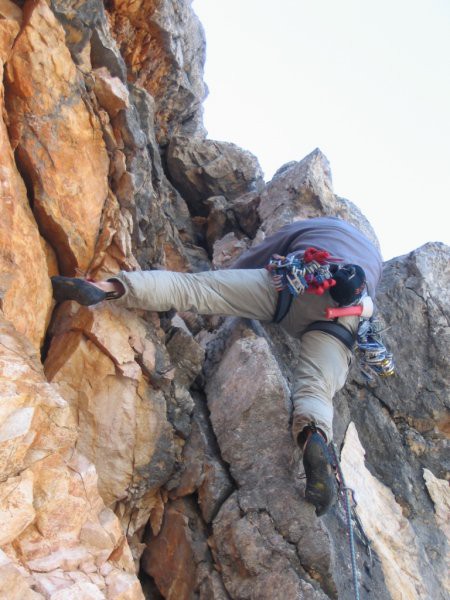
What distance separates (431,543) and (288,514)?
2.28 meters

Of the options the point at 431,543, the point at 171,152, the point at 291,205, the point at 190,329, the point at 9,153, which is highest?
the point at 171,152

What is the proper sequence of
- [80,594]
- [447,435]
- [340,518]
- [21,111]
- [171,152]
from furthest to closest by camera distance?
[171,152]
[447,435]
[340,518]
[21,111]
[80,594]

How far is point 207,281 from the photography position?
20.4 feet

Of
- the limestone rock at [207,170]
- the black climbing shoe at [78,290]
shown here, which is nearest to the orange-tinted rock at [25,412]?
the black climbing shoe at [78,290]

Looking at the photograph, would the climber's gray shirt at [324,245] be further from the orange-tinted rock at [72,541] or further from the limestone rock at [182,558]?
the orange-tinted rock at [72,541]

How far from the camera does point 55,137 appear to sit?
17.6 ft

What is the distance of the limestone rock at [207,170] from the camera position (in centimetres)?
1117

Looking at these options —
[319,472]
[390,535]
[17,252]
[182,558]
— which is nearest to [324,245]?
[319,472]

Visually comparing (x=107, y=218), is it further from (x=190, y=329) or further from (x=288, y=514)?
(x=288, y=514)

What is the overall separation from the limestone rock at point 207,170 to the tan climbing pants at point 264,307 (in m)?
5.20

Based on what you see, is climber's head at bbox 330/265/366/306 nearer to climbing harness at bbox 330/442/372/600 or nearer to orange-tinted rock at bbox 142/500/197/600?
climbing harness at bbox 330/442/372/600

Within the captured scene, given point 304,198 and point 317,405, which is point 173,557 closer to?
point 317,405

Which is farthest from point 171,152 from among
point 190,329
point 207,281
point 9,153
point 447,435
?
point 447,435

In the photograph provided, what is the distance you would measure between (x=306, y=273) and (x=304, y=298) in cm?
41
